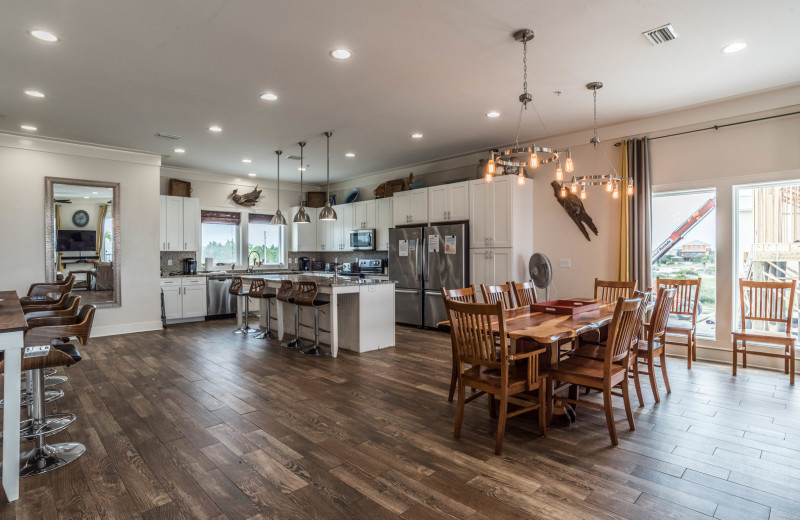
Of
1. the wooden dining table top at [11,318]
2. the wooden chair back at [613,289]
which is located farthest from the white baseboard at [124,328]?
the wooden chair back at [613,289]

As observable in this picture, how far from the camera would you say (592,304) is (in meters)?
3.66

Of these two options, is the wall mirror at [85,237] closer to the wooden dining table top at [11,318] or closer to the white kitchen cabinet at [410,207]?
the wooden dining table top at [11,318]

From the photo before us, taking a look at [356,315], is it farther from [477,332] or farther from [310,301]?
[477,332]

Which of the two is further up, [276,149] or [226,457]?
[276,149]

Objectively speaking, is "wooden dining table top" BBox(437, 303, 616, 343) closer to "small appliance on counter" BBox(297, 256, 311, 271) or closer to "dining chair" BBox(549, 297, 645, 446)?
"dining chair" BBox(549, 297, 645, 446)

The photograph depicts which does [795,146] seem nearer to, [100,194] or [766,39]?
[766,39]

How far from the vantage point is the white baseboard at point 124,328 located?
6.34 m

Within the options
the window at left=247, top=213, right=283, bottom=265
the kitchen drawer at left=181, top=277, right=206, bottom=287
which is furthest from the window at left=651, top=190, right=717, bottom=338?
the kitchen drawer at left=181, top=277, right=206, bottom=287

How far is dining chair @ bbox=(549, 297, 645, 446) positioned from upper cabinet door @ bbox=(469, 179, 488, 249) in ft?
10.8

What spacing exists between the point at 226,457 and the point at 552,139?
5.56 metres

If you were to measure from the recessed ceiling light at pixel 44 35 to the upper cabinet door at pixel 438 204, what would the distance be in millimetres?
4960

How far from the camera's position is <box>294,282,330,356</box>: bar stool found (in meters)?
5.04

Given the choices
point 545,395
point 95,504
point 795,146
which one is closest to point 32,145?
point 95,504

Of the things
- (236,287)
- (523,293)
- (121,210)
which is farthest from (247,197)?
(523,293)
